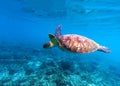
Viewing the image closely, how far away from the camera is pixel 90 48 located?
4984 millimetres

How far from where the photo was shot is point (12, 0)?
27.7 meters

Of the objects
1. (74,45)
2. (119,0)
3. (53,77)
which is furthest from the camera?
(119,0)

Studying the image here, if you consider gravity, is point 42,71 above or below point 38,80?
above

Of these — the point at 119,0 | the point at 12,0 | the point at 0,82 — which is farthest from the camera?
the point at 12,0

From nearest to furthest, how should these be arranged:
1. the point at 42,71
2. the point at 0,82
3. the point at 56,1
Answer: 1. the point at 0,82
2. the point at 42,71
3. the point at 56,1

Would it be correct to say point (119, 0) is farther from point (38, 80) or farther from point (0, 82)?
point (0, 82)

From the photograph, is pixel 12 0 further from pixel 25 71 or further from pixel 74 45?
pixel 74 45

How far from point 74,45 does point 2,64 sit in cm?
1031

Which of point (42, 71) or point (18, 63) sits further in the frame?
point (18, 63)

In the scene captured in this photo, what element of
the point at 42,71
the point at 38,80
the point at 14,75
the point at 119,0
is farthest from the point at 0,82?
the point at 119,0

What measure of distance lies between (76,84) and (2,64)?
6.32 meters

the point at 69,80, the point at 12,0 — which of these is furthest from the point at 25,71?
the point at 12,0

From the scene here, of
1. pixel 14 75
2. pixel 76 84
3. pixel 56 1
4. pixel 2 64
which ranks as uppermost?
pixel 56 1

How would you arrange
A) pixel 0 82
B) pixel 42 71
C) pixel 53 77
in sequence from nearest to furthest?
pixel 0 82
pixel 53 77
pixel 42 71
